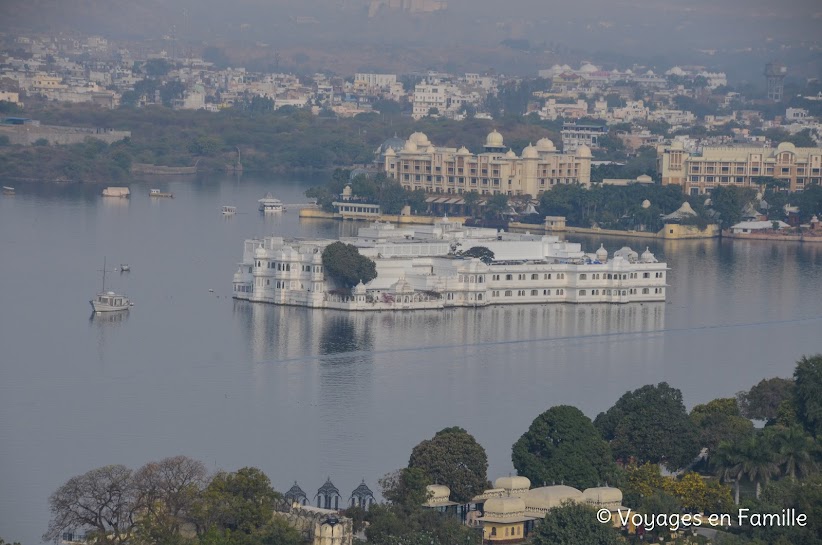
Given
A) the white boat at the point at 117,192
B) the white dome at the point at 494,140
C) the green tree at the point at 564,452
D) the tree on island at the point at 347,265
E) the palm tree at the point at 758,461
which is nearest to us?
the palm tree at the point at 758,461

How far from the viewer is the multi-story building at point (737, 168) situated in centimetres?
3494

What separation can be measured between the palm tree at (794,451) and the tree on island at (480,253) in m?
9.41

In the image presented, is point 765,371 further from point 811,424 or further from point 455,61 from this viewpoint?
point 455,61

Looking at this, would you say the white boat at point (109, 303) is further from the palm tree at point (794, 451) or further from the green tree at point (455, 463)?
the palm tree at point (794, 451)

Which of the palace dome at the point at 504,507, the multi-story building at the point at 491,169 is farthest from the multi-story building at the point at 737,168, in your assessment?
the palace dome at the point at 504,507

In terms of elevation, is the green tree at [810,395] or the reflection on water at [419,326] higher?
the green tree at [810,395]

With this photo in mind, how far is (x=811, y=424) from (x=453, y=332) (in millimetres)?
6218

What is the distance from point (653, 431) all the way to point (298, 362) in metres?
4.66

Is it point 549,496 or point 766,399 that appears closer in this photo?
point 549,496

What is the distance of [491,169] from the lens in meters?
34.8

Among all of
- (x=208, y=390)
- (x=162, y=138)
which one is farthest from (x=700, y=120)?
(x=208, y=390)

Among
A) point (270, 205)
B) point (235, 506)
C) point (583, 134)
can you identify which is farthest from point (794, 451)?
point (583, 134)

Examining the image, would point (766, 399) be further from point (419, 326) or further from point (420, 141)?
point (420, 141)

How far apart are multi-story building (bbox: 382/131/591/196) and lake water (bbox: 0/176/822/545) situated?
752 cm
